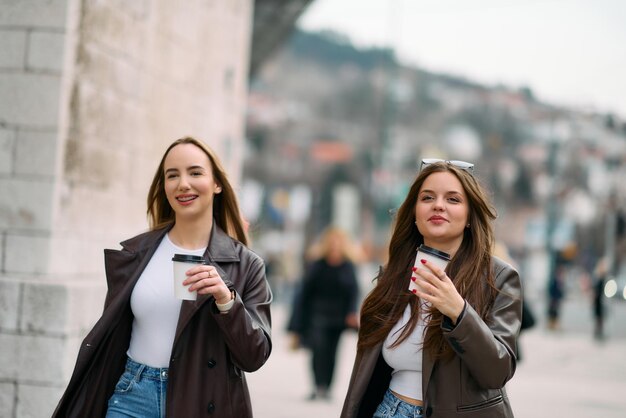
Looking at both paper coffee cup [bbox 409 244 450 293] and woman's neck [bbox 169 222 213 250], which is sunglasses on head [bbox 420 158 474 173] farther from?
woman's neck [bbox 169 222 213 250]

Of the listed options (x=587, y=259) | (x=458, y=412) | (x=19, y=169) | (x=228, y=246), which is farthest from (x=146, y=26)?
(x=587, y=259)

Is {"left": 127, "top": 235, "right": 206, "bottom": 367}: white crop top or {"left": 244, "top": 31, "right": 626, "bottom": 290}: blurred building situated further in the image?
{"left": 244, "top": 31, "right": 626, "bottom": 290}: blurred building

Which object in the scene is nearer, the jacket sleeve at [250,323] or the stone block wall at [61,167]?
the jacket sleeve at [250,323]

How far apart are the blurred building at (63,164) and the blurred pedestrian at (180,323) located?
8.03 feet

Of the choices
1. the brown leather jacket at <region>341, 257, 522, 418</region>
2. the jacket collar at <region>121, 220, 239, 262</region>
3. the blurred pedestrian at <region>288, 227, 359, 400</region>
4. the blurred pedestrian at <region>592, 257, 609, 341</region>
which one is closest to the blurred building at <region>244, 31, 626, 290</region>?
the blurred pedestrian at <region>592, 257, 609, 341</region>

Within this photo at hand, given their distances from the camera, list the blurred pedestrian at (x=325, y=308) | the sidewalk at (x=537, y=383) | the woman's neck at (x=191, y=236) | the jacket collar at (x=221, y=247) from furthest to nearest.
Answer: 1. the blurred pedestrian at (x=325, y=308)
2. the sidewalk at (x=537, y=383)
3. the woman's neck at (x=191, y=236)
4. the jacket collar at (x=221, y=247)

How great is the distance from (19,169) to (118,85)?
4.05 ft

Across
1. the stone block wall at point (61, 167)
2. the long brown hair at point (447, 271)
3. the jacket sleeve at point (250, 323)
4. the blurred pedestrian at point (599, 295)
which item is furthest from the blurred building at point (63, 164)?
the blurred pedestrian at point (599, 295)

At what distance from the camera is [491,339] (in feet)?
10.9

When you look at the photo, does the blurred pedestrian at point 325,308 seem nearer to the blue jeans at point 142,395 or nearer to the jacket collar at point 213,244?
the jacket collar at point 213,244

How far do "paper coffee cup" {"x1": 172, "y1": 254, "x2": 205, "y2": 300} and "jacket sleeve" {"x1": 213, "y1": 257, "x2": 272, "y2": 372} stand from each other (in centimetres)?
16

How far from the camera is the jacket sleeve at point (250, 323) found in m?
3.56

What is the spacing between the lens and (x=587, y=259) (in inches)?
3002

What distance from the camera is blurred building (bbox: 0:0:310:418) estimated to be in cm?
618
